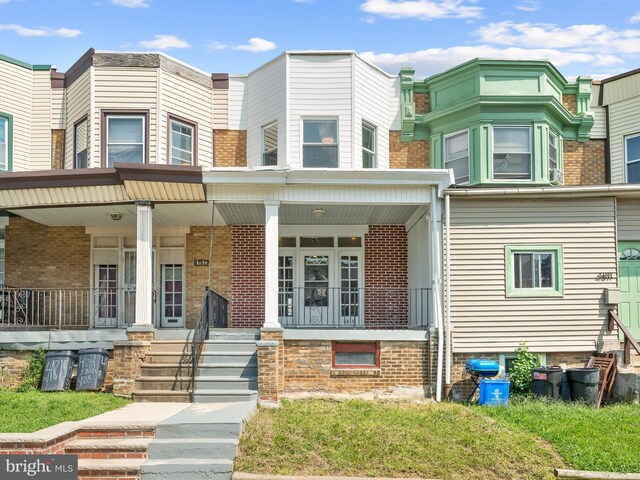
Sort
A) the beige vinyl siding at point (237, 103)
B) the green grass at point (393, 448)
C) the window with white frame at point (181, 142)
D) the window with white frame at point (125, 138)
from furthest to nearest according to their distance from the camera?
the beige vinyl siding at point (237, 103), the window with white frame at point (181, 142), the window with white frame at point (125, 138), the green grass at point (393, 448)

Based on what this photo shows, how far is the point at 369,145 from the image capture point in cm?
1534

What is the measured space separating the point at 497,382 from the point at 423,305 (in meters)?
3.04

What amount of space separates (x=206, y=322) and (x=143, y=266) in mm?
1613

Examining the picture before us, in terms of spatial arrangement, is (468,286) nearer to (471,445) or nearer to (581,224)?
(581,224)

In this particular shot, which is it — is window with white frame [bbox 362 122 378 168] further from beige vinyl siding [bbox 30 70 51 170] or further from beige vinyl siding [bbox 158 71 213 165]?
beige vinyl siding [bbox 30 70 51 170]

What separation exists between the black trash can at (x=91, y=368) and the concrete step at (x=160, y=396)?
1138mm

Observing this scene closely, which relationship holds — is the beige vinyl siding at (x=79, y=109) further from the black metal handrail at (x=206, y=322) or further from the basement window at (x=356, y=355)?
the basement window at (x=356, y=355)

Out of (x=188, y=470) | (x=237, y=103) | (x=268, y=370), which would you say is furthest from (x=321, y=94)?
(x=188, y=470)

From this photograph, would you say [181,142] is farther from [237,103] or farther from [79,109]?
[79,109]

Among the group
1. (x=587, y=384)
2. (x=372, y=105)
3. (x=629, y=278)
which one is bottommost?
(x=587, y=384)

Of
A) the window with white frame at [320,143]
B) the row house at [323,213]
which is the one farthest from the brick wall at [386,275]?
the window with white frame at [320,143]

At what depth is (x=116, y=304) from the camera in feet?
50.2

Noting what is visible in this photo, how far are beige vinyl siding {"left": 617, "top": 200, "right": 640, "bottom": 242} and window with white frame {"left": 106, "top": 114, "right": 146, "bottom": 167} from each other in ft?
34.6

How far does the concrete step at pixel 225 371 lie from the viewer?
11.2m
